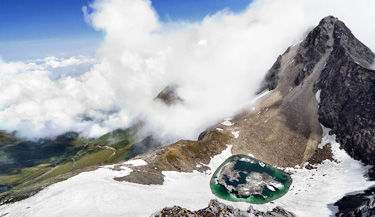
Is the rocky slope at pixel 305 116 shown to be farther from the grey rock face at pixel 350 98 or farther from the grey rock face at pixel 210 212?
the grey rock face at pixel 210 212

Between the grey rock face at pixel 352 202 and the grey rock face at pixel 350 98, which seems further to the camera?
the grey rock face at pixel 350 98

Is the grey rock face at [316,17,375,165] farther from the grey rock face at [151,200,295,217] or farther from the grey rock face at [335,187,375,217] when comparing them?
the grey rock face at [151,200,295,217]

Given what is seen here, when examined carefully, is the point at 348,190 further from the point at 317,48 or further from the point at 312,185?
the point at 317,48

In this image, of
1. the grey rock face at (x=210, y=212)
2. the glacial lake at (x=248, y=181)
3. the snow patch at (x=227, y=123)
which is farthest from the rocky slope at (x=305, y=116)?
the grey rock face at (x=210, y=212)

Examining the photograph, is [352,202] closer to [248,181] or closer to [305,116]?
[248,181]

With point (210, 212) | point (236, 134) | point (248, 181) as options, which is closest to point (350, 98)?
point (236, 134)

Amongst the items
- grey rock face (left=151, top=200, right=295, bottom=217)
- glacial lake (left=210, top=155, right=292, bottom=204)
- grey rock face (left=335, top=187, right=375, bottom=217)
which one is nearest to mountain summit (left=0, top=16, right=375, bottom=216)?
grey rock face (left=151, top=200, right=295, bottom=217)
